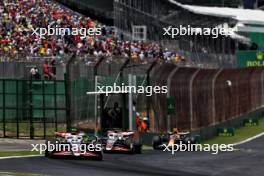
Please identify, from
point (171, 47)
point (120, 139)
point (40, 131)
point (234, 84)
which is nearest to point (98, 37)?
point (171, 47)

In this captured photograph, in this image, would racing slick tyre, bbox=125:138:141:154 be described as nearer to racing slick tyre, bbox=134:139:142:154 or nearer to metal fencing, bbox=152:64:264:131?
racing slick tyre, bbox=134:139:142:154

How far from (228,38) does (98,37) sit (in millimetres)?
15624

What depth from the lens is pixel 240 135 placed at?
39.7 metres

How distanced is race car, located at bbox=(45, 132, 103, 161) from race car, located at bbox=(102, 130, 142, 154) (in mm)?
2542

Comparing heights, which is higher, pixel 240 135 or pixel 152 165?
pixel 152 165

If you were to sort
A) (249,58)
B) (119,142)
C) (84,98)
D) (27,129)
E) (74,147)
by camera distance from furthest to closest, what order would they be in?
(249,58), (27,129), (84,98), (119,142), (74,147)

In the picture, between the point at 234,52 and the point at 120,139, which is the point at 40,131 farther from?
the point at 234,52

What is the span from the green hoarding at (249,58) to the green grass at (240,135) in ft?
43.1

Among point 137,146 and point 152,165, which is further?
point 137,146

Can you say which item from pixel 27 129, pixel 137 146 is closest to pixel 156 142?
pixel 137 146

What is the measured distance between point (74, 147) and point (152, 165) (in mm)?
2368

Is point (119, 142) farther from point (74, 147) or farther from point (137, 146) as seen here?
point (74, 147)

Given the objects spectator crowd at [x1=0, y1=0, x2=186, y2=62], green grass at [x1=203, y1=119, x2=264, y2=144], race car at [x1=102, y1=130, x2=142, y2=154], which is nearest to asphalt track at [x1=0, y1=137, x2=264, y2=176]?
race car at [x1=102, y1=130, x2=142, y2=154]

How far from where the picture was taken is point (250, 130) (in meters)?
42.2
